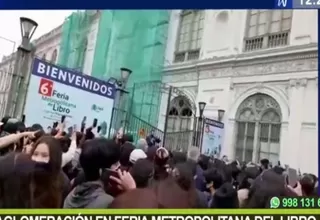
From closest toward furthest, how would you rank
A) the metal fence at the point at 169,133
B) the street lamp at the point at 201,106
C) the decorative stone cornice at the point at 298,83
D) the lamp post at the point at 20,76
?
the lamp post at the point at 20,76 < the decorative stone cornice at the point at 298,83 < the metal fence at the point at 169,133 < the street lamp at the point at 201,106

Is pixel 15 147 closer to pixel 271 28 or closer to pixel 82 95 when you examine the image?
pixel 82 95

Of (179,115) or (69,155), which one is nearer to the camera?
(69,155)

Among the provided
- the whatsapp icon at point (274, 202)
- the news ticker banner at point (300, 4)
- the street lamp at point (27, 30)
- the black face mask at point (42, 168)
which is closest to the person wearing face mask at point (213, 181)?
the whatsapp icon at point (274, 202)

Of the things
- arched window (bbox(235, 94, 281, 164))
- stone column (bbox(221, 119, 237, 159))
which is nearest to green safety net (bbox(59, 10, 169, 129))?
stone column (bbox(221, 119, 237, 159))

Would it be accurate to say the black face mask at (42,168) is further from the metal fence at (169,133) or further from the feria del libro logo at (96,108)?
the metal fence at (169,133)

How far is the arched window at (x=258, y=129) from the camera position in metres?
4.27

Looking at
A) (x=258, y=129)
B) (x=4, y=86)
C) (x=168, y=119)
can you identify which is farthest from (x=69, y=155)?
(x=258, y=129)

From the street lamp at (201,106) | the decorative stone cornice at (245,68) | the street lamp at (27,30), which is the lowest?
the street lamp at (201,106)

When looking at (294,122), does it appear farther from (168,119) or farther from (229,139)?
(168,119)

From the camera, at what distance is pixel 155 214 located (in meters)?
1.56

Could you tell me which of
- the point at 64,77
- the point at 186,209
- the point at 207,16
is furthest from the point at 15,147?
the point at 207,16

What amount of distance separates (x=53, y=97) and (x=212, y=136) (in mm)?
2183

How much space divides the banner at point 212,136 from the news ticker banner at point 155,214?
8.77 ft

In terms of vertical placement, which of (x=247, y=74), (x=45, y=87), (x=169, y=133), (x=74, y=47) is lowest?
(x=169, y=133)
